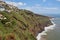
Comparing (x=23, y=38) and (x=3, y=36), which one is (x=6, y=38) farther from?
(x=23, y=38)

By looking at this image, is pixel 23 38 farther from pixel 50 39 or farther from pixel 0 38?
pixel 50 39

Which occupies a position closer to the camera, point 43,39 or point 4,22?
point 4,22

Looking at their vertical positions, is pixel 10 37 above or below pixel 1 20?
below

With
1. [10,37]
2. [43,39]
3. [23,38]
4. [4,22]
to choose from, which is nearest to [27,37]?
[23,38]

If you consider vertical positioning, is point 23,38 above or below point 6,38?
above

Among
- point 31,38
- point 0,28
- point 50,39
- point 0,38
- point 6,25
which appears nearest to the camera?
point 0,38

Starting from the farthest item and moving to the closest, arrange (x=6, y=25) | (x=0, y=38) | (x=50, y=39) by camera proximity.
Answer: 1. (x=50, y=39)
2. (x=6, y=25)
3. (x=0, y=38)

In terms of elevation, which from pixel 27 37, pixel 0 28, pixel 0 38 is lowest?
pixel 0 38

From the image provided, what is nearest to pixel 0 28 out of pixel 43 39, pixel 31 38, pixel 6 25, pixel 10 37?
pixel 6 25

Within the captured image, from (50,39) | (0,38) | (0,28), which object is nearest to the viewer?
(0,38)
